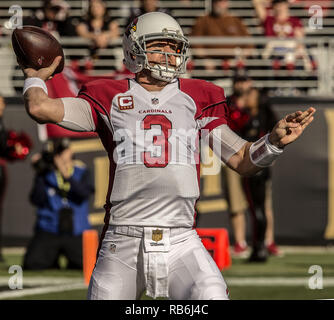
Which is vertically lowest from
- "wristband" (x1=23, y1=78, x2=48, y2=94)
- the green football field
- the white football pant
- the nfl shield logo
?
the green football field

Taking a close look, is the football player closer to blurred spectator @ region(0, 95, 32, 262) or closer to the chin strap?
the chin strap

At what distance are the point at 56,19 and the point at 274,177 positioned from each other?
4.06 m

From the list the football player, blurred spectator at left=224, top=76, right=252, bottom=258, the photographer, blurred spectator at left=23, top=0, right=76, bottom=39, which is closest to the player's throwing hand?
the football player

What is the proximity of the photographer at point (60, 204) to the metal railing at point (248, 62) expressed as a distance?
9.09 ft

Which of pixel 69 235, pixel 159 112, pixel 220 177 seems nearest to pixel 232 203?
pixel 220 177

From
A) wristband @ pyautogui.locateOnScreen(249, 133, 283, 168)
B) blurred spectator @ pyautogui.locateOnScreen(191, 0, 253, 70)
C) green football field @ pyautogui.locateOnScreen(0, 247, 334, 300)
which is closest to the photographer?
wristband @ pyautogui.locateOnScreen(249, 133, 283, 168)

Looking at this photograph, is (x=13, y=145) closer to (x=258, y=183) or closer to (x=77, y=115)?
(x=258, y=183)

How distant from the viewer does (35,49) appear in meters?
4.21

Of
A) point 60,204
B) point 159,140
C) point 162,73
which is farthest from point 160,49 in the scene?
point 60,204

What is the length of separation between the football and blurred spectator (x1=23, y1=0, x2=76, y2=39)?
7865 mm

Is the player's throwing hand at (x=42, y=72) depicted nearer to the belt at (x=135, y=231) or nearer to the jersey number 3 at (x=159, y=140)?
the jersey number 3 at (x=159, y=140)

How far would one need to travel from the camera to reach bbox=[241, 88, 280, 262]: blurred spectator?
969cm

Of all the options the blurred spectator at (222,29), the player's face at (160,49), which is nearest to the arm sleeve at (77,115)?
the player's face at (160,49)
